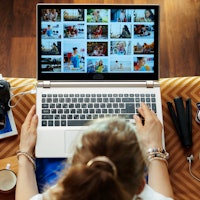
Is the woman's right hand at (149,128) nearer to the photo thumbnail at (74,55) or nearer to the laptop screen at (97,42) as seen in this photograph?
the laptop screen at (97,42)

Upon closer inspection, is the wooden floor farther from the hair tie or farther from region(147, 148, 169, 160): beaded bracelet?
the hair tie

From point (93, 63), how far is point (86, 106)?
0.39 ft

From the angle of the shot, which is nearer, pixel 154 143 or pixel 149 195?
pixel 149 195

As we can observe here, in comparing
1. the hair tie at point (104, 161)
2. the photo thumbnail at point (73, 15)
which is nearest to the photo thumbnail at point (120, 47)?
the photo thumbnail at point (73, 15)

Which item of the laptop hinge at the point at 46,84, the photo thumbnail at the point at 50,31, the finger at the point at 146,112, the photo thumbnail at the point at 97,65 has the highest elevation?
the photo thumbnail at the point at 50,31

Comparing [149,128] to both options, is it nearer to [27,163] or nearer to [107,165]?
[27,163]

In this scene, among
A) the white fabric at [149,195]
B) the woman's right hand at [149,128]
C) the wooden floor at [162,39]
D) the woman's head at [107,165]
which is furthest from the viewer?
the wooden floor at [162,39]

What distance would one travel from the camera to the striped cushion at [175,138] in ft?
3.43

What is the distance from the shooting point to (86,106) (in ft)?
3.58

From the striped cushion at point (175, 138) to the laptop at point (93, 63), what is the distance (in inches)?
1.8

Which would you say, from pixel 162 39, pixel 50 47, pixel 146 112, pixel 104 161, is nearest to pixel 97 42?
pixel 50 47

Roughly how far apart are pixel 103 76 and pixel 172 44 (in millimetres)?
727

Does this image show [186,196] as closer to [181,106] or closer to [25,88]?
[181,106]

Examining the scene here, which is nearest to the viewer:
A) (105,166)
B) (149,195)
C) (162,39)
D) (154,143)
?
(105,166)
